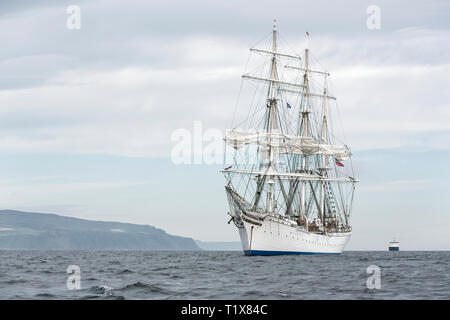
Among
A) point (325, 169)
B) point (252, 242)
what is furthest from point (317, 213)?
point (252, 242)

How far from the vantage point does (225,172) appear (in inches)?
4117

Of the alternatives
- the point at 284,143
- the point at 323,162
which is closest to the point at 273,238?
the point at 284,143

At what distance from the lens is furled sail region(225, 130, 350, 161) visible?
114125mm

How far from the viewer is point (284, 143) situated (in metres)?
117

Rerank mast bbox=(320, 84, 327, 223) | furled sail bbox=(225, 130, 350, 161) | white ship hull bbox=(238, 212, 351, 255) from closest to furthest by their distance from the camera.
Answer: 1. white ship hull bbox=(238, 212, 351, 255)
2. furled sail bbox=(225, 130, 350, 161)
3. mast bbox=(320, 84, 327, 223)

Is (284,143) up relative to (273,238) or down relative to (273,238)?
up

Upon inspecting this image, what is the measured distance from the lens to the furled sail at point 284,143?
374ft

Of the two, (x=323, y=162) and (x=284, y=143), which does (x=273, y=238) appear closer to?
(x=284, y=143)

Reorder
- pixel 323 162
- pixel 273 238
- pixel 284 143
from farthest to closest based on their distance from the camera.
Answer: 1. pixel 323 162
2. pixel 284 143
3. pixel 273 238

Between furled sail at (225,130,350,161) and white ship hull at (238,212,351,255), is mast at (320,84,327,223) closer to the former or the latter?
furled sail at (225,130,350,161)

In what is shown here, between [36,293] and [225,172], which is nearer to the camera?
[36,293]

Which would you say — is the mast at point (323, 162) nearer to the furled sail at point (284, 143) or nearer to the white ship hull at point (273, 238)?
the furled sail at point (284, 143)
